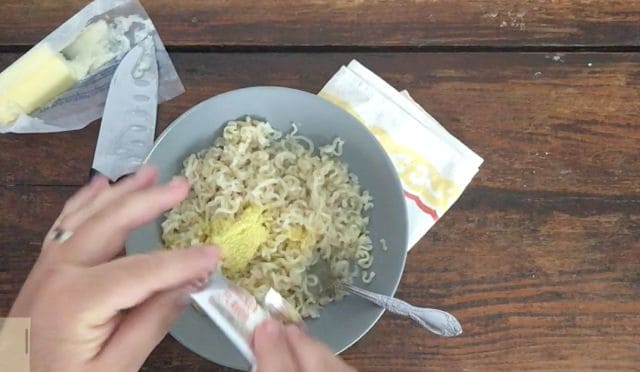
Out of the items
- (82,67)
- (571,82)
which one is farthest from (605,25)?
(82,67)

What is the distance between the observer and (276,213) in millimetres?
837

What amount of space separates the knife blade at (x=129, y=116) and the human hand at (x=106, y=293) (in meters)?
0.23

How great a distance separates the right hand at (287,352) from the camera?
0.57 metres

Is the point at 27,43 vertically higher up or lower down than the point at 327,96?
lower down

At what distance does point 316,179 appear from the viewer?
2.75 ft

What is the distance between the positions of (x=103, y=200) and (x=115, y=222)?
0.07m

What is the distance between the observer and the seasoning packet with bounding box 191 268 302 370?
0.57 m

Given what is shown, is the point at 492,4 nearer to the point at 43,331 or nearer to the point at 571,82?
the point at 571,82

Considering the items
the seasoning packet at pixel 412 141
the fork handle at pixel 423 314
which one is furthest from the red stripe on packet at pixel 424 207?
the fork handle at pixel 423 314

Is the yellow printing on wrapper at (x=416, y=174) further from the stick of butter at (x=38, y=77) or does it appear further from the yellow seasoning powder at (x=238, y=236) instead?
the stick of butter at (x=38, y=77)

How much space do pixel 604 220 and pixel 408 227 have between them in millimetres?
246

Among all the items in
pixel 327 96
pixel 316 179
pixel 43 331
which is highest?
pixel 327 96

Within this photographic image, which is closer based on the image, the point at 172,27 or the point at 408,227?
the point at 408,227

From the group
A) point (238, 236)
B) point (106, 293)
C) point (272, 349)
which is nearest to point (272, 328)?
point (272, 349)
